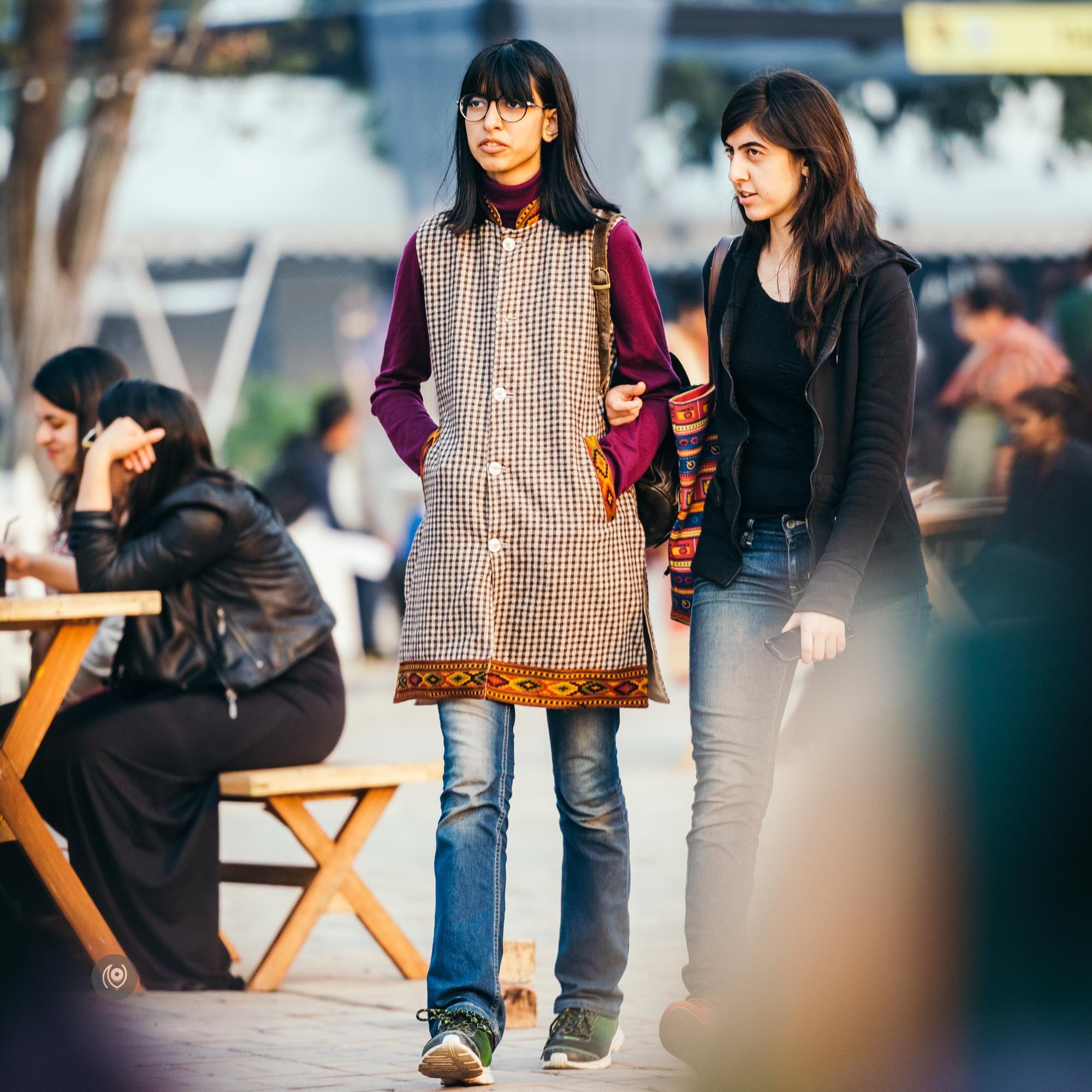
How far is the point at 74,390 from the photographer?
5023mm

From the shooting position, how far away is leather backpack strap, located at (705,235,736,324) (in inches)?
136

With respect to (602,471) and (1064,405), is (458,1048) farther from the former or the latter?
(1064,405)

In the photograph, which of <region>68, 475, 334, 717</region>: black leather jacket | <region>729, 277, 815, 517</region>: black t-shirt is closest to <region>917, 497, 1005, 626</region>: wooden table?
<region>729, 277, 815, 517</region>: black t-shirt

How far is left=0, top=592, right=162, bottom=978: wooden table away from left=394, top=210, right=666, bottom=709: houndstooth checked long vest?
862 millimetres

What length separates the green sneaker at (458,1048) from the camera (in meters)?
3.16

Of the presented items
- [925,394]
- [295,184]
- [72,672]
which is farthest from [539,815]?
[295,184]

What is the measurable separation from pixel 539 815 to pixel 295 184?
38.0 feet

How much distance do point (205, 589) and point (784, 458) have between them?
1.84 m

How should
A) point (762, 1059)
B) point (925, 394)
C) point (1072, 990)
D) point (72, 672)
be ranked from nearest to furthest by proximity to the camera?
point (1072, 990), point (762, 1059), point (72, 672), point (925, 394)

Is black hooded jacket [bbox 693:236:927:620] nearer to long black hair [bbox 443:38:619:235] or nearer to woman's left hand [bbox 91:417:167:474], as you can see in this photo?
long black hair [bbox 443:38:619:235]

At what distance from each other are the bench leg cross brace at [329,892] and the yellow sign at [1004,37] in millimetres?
9249

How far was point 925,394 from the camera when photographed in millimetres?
11586

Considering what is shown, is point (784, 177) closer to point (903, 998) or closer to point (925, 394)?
point (903, 998)

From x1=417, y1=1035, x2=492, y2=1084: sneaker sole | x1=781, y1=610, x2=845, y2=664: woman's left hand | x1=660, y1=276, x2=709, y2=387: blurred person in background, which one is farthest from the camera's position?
x1=660, y1=276, x2=709, y2=387: blurred person in background
